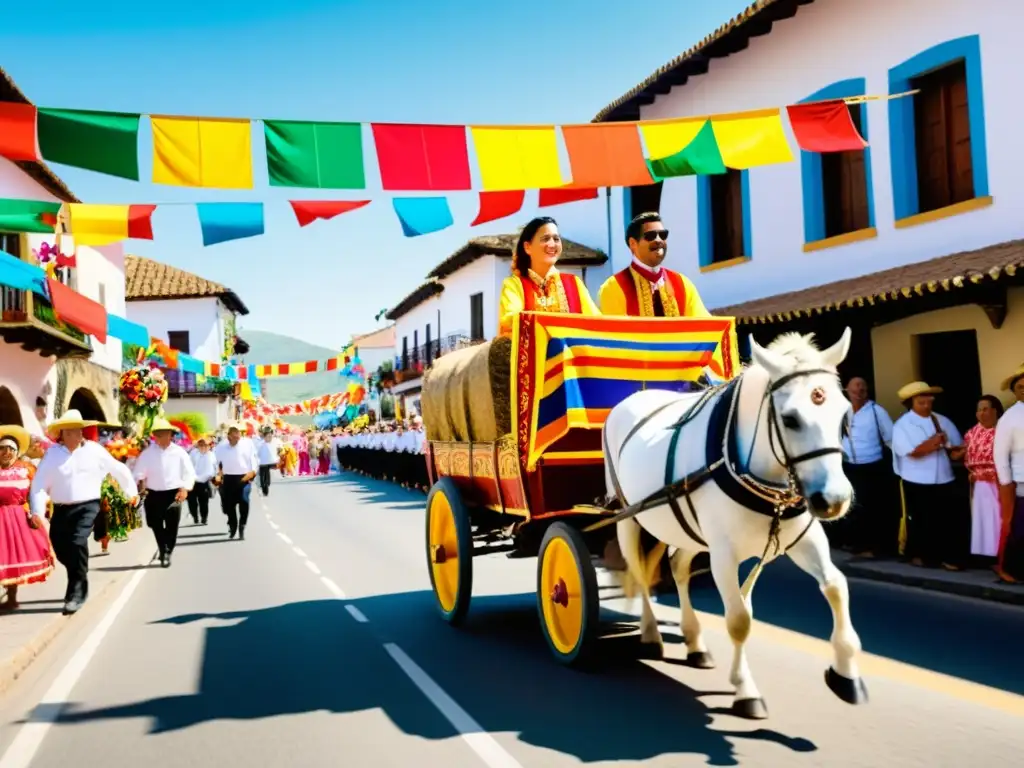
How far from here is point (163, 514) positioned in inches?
472

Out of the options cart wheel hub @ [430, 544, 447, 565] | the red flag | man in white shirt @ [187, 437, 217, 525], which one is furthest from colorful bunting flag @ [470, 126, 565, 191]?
man in white shirt @ [187, 437, 217, 525]

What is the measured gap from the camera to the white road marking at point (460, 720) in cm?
422

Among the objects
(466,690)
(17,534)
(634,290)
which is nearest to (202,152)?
(634,290)

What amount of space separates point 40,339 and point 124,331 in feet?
21.2

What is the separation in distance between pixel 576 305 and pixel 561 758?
3749 millimetres

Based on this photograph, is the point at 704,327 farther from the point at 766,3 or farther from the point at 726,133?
the point at 766,3

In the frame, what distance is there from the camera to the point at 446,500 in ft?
24.7

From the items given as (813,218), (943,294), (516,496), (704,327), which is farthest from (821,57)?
(516,496)

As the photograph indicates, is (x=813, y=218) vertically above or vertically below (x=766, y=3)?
below

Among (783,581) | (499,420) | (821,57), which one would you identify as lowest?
(783,581)

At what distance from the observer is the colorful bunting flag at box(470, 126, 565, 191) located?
8.51m

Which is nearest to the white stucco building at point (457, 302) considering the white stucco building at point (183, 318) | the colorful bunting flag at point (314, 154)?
the white stucco building at point (183, 318)

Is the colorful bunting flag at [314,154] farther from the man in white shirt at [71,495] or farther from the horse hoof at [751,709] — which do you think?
the horse hoof at [751,709]

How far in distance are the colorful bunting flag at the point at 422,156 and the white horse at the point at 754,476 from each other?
12.0 ft
